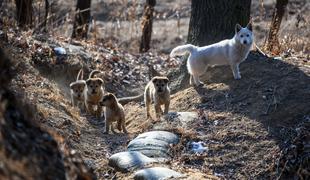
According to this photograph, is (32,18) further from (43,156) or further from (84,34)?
(43,156)

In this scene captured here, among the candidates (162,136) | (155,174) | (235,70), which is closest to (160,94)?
(235,70)

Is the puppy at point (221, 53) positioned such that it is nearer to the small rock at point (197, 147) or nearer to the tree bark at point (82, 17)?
the small rock at point (197, 147)

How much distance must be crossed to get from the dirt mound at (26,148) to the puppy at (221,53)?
20.8ft

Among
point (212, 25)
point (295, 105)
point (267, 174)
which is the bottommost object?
point (267, 174)

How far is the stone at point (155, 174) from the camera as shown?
757 cm

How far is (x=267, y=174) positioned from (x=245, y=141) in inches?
30.8

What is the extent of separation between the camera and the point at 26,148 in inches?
166

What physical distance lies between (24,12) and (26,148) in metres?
11.2

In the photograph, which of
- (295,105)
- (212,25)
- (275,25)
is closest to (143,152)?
(295,105)

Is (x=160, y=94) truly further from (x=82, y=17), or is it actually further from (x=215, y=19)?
(x=82, y=17)

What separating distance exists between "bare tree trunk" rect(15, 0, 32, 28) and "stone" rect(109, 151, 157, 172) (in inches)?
286

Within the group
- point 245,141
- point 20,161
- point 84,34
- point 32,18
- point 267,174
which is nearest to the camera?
point 20,161

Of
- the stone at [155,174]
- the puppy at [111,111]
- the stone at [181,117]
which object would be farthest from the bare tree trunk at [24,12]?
the stone at [155,174]

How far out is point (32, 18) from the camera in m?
15.2
